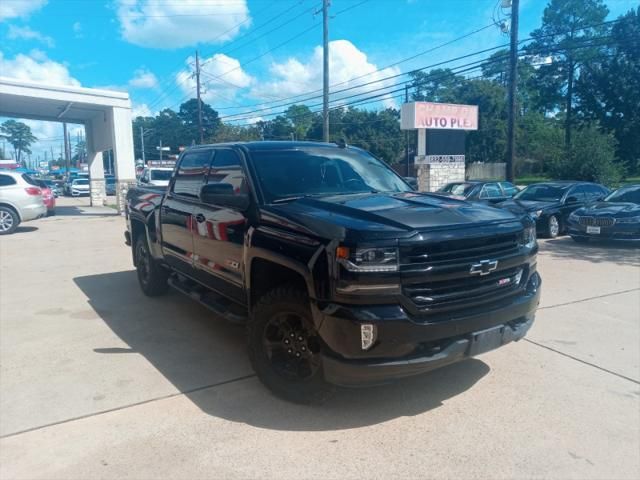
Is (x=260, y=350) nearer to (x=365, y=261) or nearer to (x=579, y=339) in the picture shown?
(x=365, y=261)

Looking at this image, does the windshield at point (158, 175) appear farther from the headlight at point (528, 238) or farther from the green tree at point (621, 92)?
the green tree at point (621, 92)

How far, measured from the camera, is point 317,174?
477 centimetres

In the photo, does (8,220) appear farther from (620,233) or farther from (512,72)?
(512,72)

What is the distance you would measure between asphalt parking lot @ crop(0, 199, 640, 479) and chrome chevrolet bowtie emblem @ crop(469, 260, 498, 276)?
41.2 inches

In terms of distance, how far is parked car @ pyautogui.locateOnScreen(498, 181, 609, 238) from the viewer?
42.9 feet

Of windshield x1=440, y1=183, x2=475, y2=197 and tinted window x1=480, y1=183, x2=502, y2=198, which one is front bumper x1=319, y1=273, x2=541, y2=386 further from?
tinted window x1=480, y1=183, x2=502, y2=198

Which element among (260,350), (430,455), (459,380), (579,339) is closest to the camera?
(430,455)

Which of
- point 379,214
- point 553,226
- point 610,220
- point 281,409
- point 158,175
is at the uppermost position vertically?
point 158,175

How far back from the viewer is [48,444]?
3.43 metres

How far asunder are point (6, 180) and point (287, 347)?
15181mm

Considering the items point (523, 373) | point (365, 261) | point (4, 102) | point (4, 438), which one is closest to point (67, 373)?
point (4, 438)

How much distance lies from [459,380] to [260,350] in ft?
5.51

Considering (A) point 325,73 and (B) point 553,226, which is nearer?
(B) point 553,226

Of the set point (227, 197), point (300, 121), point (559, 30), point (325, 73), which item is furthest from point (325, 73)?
point (300, 121)
